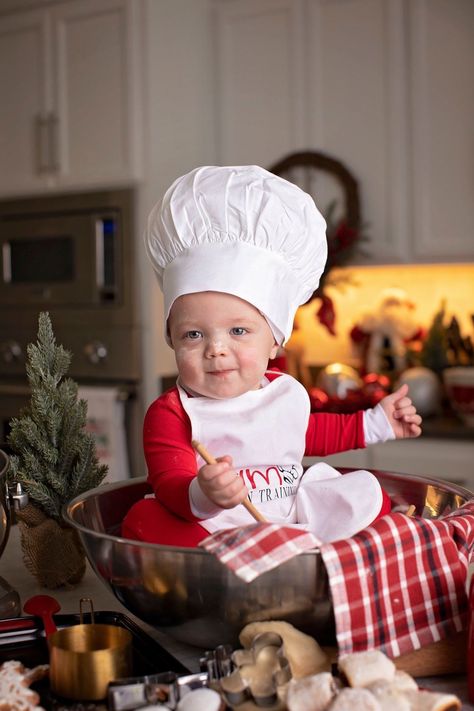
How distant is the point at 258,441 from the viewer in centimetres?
88

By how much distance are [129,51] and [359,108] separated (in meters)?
0.77

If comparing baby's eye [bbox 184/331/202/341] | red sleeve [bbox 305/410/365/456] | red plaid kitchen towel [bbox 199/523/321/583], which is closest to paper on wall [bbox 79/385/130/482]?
red sleeve [bbox 305/410/365/456]

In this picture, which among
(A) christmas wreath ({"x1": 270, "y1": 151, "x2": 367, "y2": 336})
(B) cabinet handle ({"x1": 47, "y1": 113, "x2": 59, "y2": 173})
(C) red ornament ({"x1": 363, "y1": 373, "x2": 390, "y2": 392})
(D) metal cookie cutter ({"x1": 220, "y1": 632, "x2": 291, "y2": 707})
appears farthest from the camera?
(B) cabinet handle ({"x1": 47, "y1": 113, "x2": 59, "y2": 173})

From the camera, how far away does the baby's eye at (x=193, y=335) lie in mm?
859

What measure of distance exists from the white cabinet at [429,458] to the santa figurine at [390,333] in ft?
1.07

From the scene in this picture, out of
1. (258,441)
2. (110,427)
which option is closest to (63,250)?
(110,427)

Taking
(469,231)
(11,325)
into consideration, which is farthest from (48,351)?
→ (11,325)

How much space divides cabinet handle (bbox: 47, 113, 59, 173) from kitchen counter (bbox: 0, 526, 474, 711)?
202 centimetres

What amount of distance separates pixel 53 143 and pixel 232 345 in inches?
92.6

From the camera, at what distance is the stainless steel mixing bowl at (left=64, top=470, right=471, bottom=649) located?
639 millimetres

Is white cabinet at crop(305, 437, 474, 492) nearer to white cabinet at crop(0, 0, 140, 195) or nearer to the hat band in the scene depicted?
white cabinet at crop(0, 0, 140, 195)

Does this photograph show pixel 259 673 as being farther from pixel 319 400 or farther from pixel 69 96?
pixel 69 96

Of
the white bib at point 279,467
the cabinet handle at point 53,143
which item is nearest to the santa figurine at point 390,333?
the cabinet handle at point 53,143

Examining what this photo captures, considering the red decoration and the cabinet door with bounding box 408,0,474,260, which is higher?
the cabinet door with bounding box 408,0,474,260
